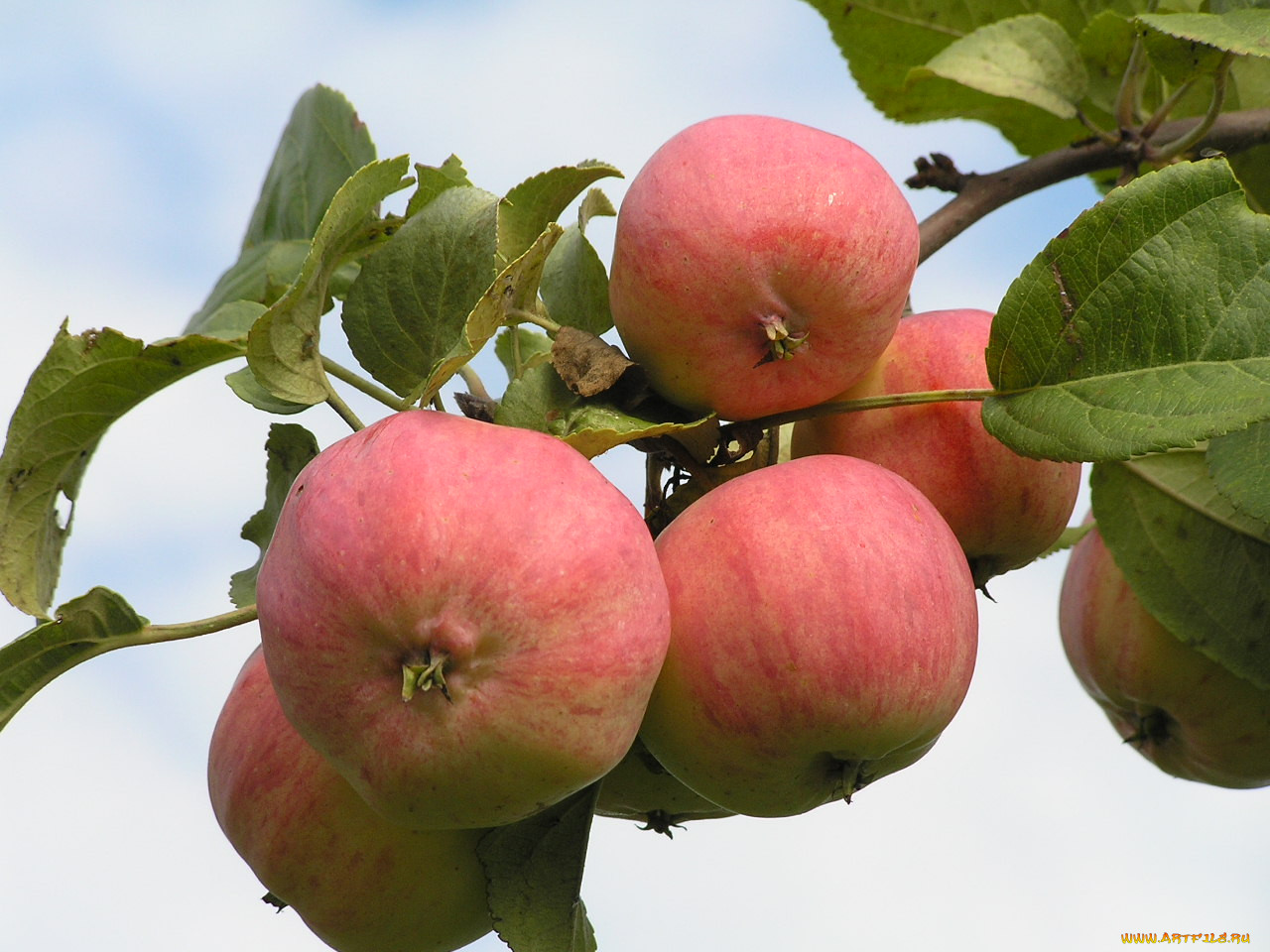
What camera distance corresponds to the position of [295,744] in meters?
1.40

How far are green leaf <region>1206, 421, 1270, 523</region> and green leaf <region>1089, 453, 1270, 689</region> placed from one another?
18cm

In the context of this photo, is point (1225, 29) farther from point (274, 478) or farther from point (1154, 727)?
point (274, 478)

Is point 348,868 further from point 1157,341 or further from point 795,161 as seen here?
point 1157,341

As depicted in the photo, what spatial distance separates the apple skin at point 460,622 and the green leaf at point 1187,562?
2.52ft

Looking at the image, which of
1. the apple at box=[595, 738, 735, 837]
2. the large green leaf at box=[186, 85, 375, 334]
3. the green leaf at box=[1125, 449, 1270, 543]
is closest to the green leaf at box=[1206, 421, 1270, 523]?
the green leaf at box=[1125, 449, 1270, 543]

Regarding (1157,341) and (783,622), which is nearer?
(783,622)

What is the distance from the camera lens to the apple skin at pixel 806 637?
121 centimetres

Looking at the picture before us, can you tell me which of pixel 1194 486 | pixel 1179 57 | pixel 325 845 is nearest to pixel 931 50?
pixel 1179 57

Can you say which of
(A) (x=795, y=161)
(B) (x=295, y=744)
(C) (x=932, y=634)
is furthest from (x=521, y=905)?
(A) (x=795, y=161)

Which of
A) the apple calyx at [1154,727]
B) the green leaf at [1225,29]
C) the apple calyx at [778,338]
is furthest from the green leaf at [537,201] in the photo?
the apple calyx at [1154,727]

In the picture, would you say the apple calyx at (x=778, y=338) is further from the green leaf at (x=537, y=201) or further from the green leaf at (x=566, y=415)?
the green leaf at (x=537, y=201)

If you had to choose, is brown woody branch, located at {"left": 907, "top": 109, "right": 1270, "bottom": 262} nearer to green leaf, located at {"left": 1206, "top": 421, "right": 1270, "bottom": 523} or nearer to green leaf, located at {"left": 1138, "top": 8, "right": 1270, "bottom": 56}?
green leaf, located at {"left": 1138, "top": 8, "right": 1270, "bottom": 56}

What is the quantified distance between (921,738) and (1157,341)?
46 centimetres

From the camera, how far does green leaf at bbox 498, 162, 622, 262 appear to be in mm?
1415
